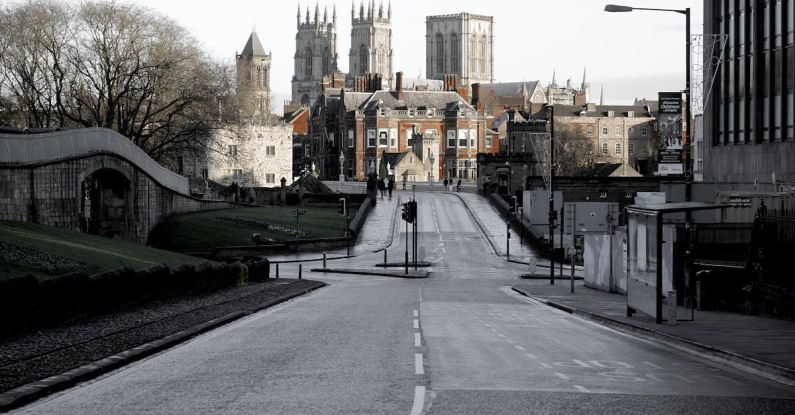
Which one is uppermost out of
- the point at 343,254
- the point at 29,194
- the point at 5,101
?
the point at 5,101

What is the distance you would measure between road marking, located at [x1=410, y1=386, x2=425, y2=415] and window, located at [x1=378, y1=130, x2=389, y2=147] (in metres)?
144

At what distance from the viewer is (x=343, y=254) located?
68438 mm

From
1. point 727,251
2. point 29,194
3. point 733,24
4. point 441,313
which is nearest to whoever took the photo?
point 441,313

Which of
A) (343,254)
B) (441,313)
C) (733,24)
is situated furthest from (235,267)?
(733,24)

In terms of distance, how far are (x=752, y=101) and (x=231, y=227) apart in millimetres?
32936

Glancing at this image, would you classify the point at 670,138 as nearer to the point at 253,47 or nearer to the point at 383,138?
the point at 383,138

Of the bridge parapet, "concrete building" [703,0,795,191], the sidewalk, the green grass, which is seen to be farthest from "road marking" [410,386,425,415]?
the green grass

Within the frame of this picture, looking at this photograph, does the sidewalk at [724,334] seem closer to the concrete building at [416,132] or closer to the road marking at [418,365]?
the road marking at [418,365]

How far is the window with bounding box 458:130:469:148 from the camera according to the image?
158 m

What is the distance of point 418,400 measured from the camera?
13.5 m

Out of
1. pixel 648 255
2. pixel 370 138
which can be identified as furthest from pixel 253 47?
pixel 648 255

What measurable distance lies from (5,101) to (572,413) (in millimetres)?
73852

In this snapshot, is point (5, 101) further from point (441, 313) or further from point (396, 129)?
point (396, 129)

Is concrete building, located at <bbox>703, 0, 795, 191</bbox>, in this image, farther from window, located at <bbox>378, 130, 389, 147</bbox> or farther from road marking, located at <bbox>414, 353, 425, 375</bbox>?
window, located at <bbox>378, 130, 389, 147</bbox>
